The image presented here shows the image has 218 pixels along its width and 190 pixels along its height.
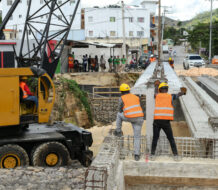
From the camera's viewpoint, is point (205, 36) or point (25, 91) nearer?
point (25, 91)

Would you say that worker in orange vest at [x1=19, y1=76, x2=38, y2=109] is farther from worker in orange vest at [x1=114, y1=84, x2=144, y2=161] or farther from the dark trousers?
the dark trousers

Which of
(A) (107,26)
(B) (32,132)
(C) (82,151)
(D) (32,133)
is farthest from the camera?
(A) (107,26)

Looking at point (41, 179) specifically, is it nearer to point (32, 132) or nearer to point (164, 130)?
point (32, 132)

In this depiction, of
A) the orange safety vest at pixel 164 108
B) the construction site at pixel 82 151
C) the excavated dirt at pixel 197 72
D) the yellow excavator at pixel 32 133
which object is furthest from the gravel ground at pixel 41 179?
the excavated dirt at pixel 197 72

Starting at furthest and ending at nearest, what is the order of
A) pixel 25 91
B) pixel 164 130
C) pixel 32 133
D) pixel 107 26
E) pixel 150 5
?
pixel 150 5 → pixel 107 26 → pixel 32 133 → pixel 25 91 → pixel 164 130

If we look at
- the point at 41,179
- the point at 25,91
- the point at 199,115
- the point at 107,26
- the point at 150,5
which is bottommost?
the point at 41,179

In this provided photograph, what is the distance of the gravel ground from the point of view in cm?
799

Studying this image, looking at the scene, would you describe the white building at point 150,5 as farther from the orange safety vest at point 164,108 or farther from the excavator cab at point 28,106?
the orange safety vest at point 164,108

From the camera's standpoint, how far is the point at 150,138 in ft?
29.7

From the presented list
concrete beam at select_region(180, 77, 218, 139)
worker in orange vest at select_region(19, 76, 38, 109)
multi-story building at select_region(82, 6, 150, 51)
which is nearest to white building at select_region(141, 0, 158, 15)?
multi-story building at select_region(82, 6, 150, 51)

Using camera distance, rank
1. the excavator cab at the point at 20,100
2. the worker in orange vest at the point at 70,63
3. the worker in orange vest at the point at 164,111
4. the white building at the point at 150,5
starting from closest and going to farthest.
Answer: the worker in orange vest at the point at 164,111
the excavator cab at the point at 20,100
the worker in orange vest at the point at 70,63
the white building at the point at 150,5

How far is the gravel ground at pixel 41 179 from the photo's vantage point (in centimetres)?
799

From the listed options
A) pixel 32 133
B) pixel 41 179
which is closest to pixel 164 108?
pixel 41 179

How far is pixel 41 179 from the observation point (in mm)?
8391
